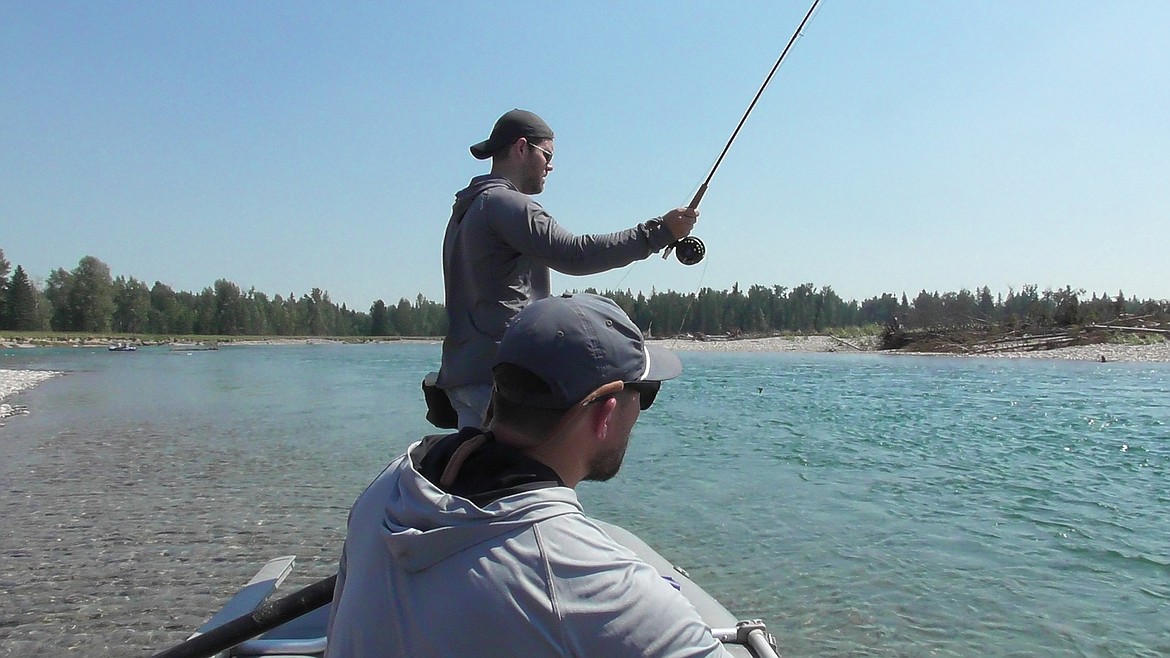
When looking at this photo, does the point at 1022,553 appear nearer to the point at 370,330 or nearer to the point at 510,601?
the point at 510,601

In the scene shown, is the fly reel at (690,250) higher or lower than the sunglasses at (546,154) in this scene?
lower

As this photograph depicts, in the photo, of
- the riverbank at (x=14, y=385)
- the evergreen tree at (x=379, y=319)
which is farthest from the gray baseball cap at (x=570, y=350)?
the evergreen tree at (x=379, y=319)

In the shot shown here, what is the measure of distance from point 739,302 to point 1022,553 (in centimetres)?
12910

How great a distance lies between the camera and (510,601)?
142 centimetres

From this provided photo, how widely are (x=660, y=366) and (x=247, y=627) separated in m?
2.02

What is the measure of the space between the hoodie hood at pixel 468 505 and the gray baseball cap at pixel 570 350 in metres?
0.18

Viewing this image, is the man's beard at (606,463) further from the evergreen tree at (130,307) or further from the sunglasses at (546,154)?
the evergreen tree at (130,307)

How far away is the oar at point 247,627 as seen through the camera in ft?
9.79

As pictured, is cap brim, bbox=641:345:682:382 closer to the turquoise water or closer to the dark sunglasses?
the dark sunglasses

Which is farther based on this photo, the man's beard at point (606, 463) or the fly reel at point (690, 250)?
the fly reel at point (690, 250)

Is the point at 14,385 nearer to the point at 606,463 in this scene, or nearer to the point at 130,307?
the point at 606,463

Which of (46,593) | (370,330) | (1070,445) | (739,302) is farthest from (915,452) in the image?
(370,330)

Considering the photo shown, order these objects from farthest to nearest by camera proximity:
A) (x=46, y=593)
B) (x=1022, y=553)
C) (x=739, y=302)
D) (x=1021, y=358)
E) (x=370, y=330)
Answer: (x=370, y=330)
(x=739, y=302)
(x=1021, y=358)
(x=1022, y=553)
(x=46, y=593)

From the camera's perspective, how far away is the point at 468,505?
4.82 feet
